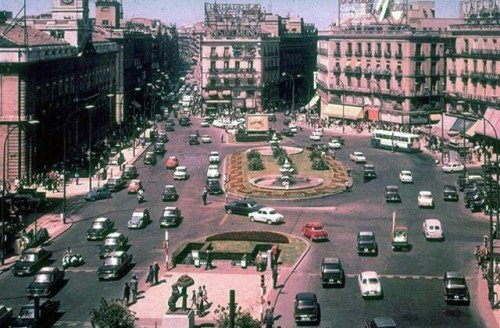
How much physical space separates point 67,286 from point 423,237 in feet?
92.5

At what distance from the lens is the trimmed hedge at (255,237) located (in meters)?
61.0

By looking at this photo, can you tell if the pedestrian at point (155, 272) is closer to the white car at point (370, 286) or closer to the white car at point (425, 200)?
the white car at point (370, 286)

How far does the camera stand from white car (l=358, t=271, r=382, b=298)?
4688cm

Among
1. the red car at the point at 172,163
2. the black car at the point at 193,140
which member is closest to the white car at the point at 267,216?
the red car at the point at 172,163

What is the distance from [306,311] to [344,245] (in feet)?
59.8

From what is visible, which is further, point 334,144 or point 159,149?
point 334,144

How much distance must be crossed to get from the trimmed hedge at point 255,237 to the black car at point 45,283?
14.9 meters

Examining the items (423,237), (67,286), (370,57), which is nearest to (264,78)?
(370,57)

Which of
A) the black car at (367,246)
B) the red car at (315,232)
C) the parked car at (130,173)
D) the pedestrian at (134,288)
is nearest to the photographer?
the pedestrian at (134,288)

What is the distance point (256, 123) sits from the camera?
4909 inches

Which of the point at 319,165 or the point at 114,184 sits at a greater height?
the point at 319,165

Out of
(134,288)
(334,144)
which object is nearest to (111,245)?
(134,288)

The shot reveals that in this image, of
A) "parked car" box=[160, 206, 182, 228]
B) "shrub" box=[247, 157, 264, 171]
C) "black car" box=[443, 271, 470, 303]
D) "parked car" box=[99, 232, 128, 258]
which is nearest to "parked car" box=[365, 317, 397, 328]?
"black car" box=[443, 271, 470, 303]

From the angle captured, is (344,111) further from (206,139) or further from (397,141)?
(397,141)
